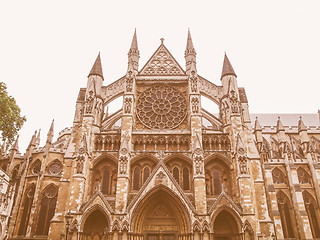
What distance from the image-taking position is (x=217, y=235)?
20.3 metres

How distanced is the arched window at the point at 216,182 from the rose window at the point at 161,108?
5.49m

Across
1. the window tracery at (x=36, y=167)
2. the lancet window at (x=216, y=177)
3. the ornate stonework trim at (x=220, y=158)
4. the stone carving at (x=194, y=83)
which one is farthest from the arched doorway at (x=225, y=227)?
the window tracery at (x=36, y=167)

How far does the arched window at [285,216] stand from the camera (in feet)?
93.3

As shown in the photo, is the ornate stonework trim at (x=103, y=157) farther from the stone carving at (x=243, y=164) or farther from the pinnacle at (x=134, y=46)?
the pinnacle at (x=134, y=46)

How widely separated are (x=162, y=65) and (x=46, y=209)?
19015mm

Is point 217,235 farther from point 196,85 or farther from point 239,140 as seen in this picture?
point 196,85

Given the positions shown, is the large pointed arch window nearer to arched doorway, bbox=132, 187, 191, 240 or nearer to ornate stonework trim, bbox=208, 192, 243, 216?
arched doorway, bbox=132, 187, 191, 240

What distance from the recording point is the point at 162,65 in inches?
1090

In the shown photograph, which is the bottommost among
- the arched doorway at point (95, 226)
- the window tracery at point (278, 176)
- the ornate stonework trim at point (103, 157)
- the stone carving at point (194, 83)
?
the arched doorway at point (95, 226)

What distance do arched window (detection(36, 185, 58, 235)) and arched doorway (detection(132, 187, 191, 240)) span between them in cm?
1136

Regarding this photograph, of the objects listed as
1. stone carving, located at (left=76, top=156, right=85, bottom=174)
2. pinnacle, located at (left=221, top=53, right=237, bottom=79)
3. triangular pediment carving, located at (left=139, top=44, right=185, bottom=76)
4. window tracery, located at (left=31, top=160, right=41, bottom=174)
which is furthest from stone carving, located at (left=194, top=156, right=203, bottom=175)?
window tracery, located at (left=31, top=160, right=41, bottom=174)

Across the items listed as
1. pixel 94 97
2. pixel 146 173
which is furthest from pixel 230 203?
pixel 94 97

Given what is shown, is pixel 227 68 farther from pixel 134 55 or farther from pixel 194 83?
pixel 134 55

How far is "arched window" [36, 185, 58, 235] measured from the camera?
2590cm
